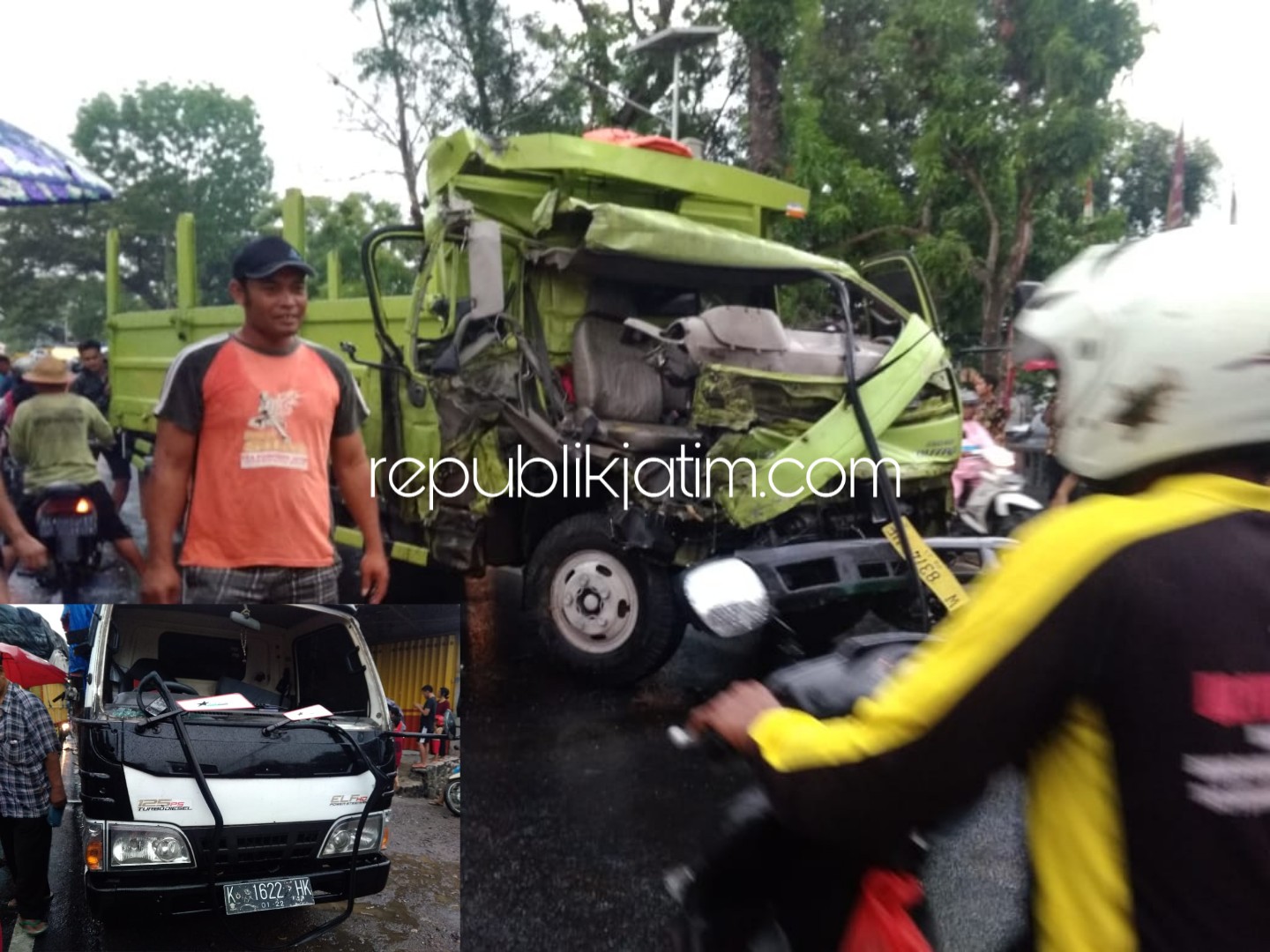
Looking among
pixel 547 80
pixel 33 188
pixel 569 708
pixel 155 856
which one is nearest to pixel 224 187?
pixel 33 188

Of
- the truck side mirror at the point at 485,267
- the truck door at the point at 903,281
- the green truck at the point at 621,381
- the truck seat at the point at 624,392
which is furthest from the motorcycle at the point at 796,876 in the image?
the truck door at the point at 903,281

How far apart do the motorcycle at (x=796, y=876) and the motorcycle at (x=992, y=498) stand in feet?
11.5

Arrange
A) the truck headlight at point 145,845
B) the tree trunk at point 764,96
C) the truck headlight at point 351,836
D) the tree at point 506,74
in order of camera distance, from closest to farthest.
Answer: the truck headlight at point 145,845 < the truck headlight at point 351,836 < the tree at point 506,74 < the tree trunk at point 764,96

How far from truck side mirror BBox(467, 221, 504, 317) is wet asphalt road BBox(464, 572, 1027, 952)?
978mm

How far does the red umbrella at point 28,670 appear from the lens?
2.18m

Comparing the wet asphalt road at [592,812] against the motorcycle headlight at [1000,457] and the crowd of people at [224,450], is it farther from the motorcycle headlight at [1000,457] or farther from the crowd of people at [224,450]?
the motorcycle headlight at [1000,457]

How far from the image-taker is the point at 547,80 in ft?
10.0

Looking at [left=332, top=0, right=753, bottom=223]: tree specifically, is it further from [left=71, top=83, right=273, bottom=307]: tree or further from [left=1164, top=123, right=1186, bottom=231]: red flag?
[left=1164, top=123, right=1186, bottom=231]: red flag

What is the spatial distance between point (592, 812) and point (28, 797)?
184cm

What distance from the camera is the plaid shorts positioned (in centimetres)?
280

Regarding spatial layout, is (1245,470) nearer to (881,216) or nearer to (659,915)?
(659,915)

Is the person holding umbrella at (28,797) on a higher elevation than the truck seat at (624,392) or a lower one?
lower

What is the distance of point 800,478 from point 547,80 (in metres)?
1.56

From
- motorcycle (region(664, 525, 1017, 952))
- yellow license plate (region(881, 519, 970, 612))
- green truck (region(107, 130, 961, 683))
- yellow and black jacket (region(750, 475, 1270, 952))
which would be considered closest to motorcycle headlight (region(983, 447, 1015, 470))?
green truck (region(107, 130, 961, 683))
